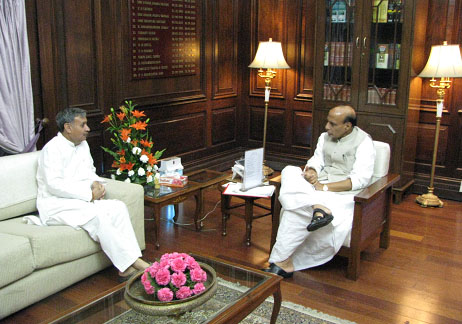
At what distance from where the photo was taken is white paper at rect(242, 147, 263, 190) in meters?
3.89

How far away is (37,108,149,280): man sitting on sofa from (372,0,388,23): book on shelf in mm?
2886

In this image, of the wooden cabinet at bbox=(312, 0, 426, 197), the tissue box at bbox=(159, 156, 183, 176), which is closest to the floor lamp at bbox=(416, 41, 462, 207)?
the wooden cabinet at bbox=(312, 0, 426, 197)

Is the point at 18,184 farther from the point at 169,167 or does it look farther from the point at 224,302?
the point at 224,302

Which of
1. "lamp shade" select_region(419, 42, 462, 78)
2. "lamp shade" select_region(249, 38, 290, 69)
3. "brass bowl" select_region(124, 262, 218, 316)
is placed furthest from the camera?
"lamp shade" select_region(249, 38, 290, 69)

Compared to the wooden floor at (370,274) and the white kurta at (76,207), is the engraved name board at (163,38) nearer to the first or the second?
the wooden floor at (370,274)

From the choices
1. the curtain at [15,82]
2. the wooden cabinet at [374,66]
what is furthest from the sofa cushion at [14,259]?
the wooden cabinet at [374,66]

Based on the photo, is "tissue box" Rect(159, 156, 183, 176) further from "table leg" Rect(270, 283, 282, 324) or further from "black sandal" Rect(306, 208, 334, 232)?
"table leg" Rect(270, 283, 282, 324)

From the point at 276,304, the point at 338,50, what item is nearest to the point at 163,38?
the point at 338,50

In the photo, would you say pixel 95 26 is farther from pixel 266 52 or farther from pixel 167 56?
pixel 266 52

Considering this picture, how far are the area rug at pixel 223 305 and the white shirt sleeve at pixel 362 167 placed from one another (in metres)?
1.02

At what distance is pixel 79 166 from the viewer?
356 centimetres

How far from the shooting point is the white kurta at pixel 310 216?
11.3 feet

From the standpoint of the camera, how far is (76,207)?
3352 mm

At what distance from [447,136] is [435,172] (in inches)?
15.1
